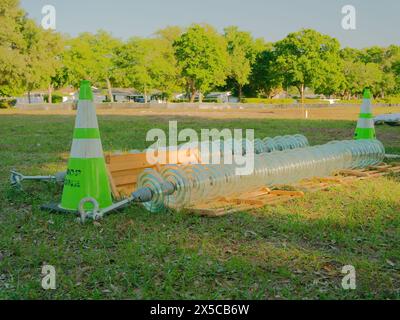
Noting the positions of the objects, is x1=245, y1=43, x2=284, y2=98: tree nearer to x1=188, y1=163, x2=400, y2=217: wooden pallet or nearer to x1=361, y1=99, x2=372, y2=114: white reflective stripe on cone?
x1=361, y1=99, x2=372, y2=114: white reflective stripe on cone

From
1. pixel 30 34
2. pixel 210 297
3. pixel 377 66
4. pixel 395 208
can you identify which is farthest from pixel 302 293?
pixel 377 66

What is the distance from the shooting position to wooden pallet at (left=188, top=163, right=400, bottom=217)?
18.8 ft

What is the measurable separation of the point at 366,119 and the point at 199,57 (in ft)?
203

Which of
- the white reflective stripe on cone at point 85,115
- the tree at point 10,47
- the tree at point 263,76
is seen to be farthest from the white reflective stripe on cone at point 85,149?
the tree at point 263,76

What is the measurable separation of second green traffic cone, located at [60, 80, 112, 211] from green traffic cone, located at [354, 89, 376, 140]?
21.5ft

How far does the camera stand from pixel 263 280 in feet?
12.2

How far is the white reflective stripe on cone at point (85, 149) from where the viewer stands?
5605 mm

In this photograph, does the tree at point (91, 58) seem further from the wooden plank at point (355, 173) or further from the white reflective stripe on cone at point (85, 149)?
the white reflective stripe on cone at point (85, 149)

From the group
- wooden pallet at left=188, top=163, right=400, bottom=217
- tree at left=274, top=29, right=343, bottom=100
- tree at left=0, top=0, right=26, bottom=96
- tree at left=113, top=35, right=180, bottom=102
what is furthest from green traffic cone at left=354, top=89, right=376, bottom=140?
tree at left=113, top=35, right=180, bottom=102

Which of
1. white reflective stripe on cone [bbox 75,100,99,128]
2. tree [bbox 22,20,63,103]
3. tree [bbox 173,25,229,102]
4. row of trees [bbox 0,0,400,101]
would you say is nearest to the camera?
white reflective stripe on cone [bbox 75,100,99,128]

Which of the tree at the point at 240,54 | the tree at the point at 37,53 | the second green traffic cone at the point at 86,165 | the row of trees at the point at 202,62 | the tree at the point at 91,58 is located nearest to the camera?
the second green traffic cone at the point at 86,165

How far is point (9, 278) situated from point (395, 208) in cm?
458

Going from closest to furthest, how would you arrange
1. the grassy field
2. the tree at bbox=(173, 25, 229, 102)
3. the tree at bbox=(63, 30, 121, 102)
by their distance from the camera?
the grassy field, the tree at bbox=(173, 25, 229, 102), the tree at bbox=(63, 30, 121, 102)

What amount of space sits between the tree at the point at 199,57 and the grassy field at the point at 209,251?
212ft
